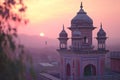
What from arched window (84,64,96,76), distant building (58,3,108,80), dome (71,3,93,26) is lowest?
arched window (84,64,96,76)

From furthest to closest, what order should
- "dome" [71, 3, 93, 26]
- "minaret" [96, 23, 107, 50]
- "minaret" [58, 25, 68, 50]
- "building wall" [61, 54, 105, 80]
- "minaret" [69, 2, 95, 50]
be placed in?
"minaret" [58, 25, 68, 50]
"minaret" [96, 23, 107, 50]
"dome" [71, 3, 93, 26]
"building wall" [61, 54, 105, 80]
"minaret" [69, 2, 95, 50]

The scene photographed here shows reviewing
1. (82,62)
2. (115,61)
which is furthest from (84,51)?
(115,61)

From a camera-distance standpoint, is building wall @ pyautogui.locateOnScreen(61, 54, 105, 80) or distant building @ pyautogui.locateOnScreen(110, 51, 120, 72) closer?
building wall @ pyautogui.locateOnScreen(61, 54, 105, 80)

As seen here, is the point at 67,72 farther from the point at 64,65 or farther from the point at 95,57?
the point at 95,57

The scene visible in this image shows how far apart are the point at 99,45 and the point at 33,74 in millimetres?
15344

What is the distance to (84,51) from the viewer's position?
71.5ft

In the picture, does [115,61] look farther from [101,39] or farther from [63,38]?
[63,38]

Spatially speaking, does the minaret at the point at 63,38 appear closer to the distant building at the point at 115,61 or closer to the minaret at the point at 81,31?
the minaret at the point at 81,31

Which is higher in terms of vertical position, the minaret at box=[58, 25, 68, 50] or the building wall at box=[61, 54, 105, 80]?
the minaret at box=[58, 25, 68, 50]

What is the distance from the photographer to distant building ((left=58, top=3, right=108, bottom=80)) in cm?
2181

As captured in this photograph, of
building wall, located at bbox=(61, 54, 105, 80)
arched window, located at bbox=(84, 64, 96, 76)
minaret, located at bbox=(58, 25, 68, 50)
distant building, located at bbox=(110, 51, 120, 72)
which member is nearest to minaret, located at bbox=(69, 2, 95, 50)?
building wall, located at bbox=(61, 54, 105, 80)

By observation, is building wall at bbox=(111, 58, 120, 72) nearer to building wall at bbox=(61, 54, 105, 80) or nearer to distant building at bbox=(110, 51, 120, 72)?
distant building at bbox=(110, 51, 120, 72)

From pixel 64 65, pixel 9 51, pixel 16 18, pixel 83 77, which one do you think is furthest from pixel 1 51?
pixel 64 65

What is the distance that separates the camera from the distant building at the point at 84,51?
2181cm
